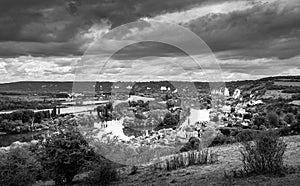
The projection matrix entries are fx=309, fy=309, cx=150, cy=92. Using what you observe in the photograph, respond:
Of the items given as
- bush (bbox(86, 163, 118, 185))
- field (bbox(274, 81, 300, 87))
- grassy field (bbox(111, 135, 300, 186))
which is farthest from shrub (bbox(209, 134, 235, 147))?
field (bbox(274, 81, 300, 87))

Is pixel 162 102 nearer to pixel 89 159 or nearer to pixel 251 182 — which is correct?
pixel 89 159

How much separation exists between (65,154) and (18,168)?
1764mm

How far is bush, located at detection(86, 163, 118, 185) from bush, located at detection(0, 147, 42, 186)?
2.22 metres

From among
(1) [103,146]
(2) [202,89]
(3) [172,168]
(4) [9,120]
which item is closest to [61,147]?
(1) [103,146]

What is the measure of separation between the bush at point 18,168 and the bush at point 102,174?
87.4 inches

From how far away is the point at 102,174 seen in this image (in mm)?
11523

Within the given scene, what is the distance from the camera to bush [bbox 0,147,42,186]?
37.1ft

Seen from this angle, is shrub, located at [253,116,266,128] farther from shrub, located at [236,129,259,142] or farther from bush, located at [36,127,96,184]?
bush, located at [36,127,96,184]

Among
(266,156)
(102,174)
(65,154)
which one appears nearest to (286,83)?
(266,156)

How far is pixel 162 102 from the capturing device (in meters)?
26.3

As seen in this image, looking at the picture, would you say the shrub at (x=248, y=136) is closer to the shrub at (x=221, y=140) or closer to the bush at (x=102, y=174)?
the shrub at (x=221, y=140)

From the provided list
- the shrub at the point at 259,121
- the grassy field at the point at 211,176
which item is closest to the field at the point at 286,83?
the shrub at the point at 259,121

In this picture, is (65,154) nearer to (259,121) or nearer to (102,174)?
(102,174)

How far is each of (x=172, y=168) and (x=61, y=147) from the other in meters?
4.61
